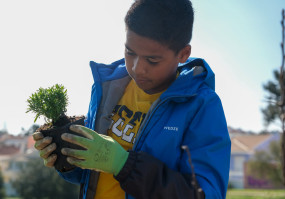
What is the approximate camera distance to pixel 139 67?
61.1 inches

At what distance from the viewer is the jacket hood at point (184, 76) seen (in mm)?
1586

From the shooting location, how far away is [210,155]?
1.42m

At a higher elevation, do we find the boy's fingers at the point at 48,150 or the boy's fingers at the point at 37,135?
the boy's fingers at the point at 37,135

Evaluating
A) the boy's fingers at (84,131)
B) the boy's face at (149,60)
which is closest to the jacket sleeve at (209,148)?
the boy's face at (149,60)

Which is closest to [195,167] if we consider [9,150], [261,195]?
[261,195]

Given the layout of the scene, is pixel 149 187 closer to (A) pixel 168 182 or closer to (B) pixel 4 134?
(A) pixel 168 182

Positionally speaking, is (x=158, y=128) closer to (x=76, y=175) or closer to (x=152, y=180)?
(x=152, y=180)

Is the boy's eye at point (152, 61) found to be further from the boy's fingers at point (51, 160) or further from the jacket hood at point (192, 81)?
the boy's fingers at point (51, 160)

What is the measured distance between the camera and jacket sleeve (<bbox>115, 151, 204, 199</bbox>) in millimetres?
1321

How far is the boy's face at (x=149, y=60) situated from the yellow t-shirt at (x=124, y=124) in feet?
0.44

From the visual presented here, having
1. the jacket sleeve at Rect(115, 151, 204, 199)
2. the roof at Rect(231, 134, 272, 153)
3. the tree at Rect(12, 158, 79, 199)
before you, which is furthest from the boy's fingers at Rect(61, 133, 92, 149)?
the roof at Rect(231, 134, 272, 153)

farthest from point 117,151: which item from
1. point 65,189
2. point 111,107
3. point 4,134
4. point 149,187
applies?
point 4,134

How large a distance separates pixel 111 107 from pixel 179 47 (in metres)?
0.50

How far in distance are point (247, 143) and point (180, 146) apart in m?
45.8
